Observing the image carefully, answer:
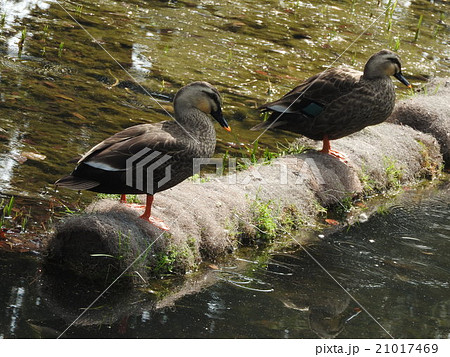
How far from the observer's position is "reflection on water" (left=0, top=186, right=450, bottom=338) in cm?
420

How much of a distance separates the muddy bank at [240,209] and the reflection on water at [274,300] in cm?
18

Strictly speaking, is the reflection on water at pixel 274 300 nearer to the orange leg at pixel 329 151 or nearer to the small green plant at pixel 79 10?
the orange leg at pixel 329 151

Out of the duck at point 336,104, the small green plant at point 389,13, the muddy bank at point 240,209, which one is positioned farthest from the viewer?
the small green plant at point 389,13

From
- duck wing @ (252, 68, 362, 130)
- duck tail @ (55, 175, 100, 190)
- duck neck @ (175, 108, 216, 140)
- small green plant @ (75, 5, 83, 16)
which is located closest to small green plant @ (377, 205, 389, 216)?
duck wing @ (252, 68, 362, 130)

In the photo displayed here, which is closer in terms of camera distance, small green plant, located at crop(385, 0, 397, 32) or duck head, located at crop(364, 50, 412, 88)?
duck head, located at crop(364, 50, 412, 88)

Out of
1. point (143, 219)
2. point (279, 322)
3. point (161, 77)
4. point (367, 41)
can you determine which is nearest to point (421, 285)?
point (279, 322)

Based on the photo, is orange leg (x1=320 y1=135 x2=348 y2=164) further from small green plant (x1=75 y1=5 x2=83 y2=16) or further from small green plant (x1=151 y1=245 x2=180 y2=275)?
small green plant (x1=75 y1=5 x2=83 y2=16)

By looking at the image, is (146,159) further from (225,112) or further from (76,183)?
→ (225,112)

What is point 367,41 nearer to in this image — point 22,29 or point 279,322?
point 22,29

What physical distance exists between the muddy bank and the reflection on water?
18cm

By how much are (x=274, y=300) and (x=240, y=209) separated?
1.09 meters

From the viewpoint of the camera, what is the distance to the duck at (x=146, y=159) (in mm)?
4758

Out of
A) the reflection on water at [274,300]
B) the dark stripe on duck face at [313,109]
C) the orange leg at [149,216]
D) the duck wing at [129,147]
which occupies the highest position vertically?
the duck wing at [129,147]

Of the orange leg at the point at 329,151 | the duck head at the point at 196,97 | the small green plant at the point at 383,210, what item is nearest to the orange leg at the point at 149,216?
the duck head at the point at 196,97
